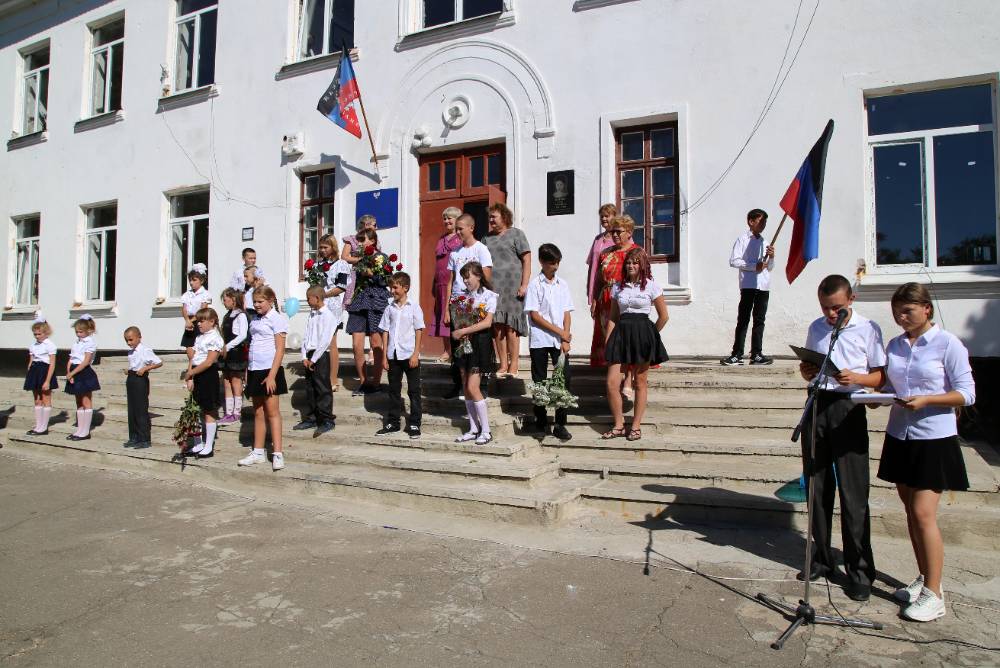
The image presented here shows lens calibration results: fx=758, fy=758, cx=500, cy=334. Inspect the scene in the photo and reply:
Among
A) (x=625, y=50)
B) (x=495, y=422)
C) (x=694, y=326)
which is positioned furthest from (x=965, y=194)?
(x=495, y=422)

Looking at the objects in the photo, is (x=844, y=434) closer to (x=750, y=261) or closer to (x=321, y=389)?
(x=750, y=261)

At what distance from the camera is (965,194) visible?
26.4 feet

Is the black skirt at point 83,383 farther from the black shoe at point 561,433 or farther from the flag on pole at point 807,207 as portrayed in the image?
the flag on pole at point 807,207

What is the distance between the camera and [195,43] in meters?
13.6

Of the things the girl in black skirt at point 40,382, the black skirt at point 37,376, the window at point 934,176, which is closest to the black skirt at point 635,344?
the window at point 934,176

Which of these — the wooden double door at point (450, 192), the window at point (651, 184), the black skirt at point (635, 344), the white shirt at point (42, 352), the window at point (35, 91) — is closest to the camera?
the black skirt at point (635, 344)

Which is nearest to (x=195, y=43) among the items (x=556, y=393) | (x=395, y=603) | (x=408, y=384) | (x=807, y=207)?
(x=408, y=384)

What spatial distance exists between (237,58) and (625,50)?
6.95 metres

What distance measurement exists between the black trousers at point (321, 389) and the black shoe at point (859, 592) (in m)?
5.24

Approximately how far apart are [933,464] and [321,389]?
560 cm

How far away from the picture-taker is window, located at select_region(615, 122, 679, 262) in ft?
31.0

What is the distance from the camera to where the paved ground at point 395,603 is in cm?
360

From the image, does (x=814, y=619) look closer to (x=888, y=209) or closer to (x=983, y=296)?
(x=983, y=296)

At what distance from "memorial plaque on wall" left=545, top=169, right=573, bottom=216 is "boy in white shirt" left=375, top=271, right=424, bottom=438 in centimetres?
318
